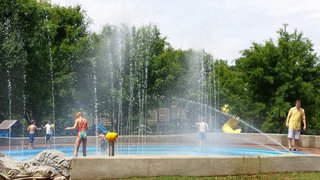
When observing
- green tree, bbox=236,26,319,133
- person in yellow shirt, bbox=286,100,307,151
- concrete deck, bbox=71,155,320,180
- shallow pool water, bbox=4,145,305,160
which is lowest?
shallow pool water, bbox=4,145,305,160

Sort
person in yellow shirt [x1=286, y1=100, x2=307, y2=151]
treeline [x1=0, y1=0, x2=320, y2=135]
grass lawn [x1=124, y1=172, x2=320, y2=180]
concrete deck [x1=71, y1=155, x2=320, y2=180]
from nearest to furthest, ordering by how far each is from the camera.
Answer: concrete deck [x1=71, y1=155, x2=320, y2=180], grass lawn [x1=124, y1=172, x2=320, y2=180], person in yellow shirt [x1=286, y1=100, x2=307, y2=151], treeline [x1=0, y1=0, x2=320, y2=135]

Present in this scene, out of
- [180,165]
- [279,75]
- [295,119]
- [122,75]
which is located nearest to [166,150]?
[295,119]

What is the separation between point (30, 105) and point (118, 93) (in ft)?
20.0

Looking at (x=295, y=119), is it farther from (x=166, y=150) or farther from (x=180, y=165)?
(x=180, y=165)

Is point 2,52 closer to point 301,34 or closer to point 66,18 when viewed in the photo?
point 66,18

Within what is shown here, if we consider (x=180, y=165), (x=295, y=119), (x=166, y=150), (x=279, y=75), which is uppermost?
(x=279, y=75)

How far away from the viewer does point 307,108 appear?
107 feet

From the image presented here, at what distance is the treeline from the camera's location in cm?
3134

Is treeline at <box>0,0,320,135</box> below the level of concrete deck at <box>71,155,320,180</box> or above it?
above

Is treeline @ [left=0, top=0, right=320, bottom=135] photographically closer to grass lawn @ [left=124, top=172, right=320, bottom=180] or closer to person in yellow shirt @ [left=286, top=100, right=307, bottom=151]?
person in yellow shirt @ [left=286, top=100, right=307, bottom=151]

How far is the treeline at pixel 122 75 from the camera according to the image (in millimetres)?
31344

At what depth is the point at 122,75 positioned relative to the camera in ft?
126

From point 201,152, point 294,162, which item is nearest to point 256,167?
point 294,162

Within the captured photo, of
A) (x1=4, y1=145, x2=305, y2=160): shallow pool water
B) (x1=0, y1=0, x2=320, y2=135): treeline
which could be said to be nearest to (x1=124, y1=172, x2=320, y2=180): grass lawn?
(x1=4, y1=145, x2=305, y2=160): shallow pool water
